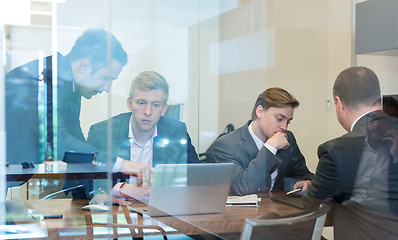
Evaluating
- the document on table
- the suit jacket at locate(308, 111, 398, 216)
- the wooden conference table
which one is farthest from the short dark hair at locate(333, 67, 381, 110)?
the document on table

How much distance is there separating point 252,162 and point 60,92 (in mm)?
1388

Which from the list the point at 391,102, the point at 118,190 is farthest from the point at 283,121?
the point at 118,190

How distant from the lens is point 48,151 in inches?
129

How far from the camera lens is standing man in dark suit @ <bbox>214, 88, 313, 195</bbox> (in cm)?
369

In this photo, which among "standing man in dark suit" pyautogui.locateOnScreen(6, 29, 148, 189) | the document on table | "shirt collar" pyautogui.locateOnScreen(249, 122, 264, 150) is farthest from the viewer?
"shirt collar" pyautogui.locateOnScreen(249, 122, 264, 150)

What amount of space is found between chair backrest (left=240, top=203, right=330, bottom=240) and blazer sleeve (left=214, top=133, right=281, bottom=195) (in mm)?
1210

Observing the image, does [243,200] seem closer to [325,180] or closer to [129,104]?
[325,180]

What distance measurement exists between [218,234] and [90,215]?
2.62ft

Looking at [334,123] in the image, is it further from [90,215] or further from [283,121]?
[90,215]

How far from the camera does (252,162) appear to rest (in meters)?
3.76

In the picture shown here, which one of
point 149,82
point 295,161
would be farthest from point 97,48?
point 295,161

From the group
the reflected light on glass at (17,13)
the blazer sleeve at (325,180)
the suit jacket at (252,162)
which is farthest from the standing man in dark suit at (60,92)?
the blazer sleeve at (325,180)

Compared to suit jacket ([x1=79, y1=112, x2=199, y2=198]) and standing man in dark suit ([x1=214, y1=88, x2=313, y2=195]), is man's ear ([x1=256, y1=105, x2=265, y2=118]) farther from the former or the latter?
suit jacket ([x1=79, y1=112, x2=199, y2=198])

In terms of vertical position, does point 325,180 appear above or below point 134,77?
below
